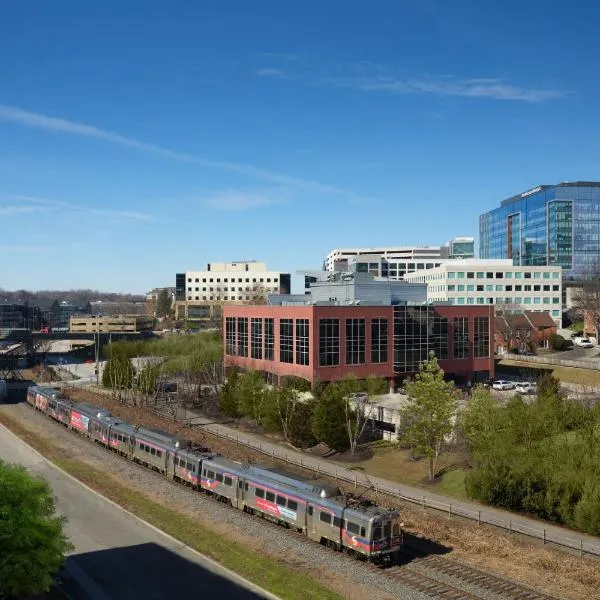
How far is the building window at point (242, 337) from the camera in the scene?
9106 centimetres

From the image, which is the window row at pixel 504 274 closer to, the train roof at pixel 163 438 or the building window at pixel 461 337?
the building window at pixel 461 337

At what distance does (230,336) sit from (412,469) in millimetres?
47277

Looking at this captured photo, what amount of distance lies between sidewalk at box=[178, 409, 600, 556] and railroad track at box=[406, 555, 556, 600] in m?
6.28

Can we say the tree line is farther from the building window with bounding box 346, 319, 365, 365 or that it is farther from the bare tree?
the building window with bounding box 346, 319, 365, 365

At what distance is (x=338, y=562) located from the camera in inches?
1277

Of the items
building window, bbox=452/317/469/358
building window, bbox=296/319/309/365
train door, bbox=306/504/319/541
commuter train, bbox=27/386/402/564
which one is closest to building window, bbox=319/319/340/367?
building window, bbox=296/319/309/365

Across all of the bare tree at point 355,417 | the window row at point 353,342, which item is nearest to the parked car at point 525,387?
the window row at point 353,342

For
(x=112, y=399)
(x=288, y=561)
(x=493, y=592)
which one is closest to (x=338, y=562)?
(x=288, y=561)

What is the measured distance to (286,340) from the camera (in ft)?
269

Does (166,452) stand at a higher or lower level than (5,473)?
lower

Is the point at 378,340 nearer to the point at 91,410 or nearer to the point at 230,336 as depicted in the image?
the point at 230,336

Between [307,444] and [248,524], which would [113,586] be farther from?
[307,444]

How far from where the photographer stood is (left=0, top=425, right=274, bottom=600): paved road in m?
29.4

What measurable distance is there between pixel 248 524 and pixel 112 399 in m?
55.3
